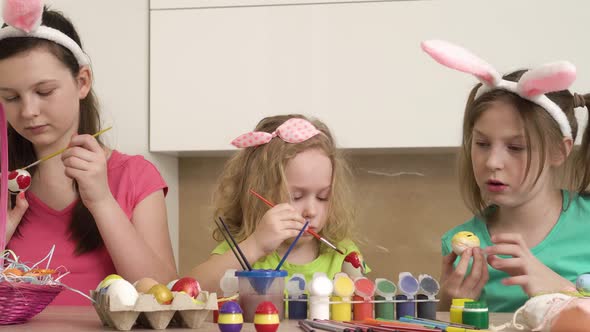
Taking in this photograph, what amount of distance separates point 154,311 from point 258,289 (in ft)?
0.49

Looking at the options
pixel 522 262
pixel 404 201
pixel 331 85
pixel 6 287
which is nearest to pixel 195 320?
pixel 6 287

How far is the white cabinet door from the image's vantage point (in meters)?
1.94

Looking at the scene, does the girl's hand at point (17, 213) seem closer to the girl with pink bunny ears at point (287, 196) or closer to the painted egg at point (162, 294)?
the girl with pink bunny ears at point (287, 196)

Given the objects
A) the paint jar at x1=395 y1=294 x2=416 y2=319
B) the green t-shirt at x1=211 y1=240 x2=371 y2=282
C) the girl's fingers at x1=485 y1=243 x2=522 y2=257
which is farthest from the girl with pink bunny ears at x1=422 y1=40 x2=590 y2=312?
the paint jar at x1=395 y1=294 x2=416 y2=319

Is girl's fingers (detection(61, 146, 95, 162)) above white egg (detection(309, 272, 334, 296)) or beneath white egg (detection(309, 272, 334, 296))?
above

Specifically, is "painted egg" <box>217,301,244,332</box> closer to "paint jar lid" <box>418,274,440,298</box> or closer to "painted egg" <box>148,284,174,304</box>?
"painted egg" <box>148,284,174,304</box>

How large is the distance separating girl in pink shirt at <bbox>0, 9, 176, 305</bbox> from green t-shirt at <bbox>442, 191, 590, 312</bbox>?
0.64 m

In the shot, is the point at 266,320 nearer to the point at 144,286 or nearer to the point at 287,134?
the point at 144,286

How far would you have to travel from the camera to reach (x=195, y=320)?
923 millimetres

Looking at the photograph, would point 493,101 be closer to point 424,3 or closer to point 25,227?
point 424,3

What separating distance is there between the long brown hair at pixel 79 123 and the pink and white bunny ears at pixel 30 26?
0.01 metres

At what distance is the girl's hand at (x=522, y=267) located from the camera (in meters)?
1.27

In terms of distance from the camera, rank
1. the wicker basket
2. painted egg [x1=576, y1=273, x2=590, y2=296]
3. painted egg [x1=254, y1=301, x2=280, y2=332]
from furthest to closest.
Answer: painted egg [x1=576, y1=273, x2=590, y2=296]
the wicker basket
painted egg [x1=254, y1=301, x2=280, y2=332]

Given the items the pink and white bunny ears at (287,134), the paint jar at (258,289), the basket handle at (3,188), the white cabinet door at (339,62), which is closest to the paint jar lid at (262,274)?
the paint jar at (258,289)
